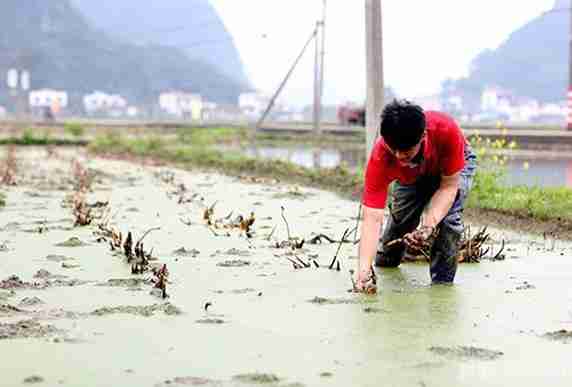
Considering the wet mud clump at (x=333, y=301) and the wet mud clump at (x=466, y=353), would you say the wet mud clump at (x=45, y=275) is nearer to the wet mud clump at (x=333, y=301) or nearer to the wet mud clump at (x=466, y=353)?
the wet mud clump at (x=333, y=301)

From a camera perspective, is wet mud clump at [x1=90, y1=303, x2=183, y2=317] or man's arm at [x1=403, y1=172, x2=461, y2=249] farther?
man's arm at [x1=403, y1=172, x2=461, y2=249]

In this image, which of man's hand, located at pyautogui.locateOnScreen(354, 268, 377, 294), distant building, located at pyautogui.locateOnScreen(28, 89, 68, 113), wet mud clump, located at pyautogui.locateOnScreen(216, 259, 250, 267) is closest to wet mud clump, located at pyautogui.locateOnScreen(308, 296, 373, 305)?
man's hand, located at pyautogui.locateOnScreen(354, 268, 377, 294)

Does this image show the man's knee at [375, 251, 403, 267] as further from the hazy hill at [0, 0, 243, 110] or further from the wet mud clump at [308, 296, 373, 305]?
the hazy hill at [0, 0, 243, 110]

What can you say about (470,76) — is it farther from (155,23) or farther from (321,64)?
(321,64)

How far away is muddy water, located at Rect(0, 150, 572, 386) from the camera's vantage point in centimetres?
338

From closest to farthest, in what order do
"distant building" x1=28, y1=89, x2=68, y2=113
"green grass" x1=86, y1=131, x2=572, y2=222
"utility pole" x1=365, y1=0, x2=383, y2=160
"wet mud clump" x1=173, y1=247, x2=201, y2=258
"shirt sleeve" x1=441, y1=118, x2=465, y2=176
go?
"shirt sleeve" x1=441, y1=118, x2=465, y2=176 → "wet mud clump" x1=173, y1=247, x2=201, y2=258 → "green grass" x1=86, y1=131, x2=572, y2=222 → "utility pole" x1=365, y1=0, x2=383, y2=160 → "distant building" x1=28, y1=89, x2=68, y2=113

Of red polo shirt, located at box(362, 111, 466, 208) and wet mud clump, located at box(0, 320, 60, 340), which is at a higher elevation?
red polo shirt, located at box(362, 111, 466, 208)

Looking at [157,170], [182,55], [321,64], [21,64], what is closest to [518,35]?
[182,55]

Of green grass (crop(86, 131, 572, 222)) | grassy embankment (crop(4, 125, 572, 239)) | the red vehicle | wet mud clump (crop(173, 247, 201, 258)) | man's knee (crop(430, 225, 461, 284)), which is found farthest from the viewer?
the red vehicle

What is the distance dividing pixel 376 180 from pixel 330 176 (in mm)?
8202

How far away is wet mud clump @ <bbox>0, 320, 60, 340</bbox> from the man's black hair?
1537 mm

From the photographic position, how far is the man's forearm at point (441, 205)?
16.2 ft

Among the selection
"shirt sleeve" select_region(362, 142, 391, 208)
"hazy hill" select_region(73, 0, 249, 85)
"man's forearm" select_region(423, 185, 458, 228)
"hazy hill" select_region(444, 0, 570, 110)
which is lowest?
"man's forearm" select_region(423, 185, 458, 228)

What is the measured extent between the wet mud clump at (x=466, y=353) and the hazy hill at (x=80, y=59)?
8206cm
